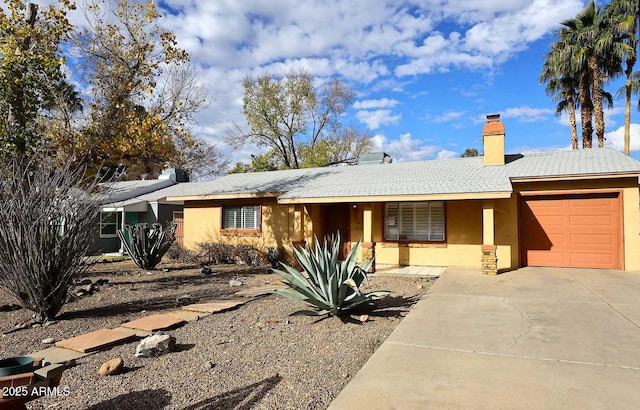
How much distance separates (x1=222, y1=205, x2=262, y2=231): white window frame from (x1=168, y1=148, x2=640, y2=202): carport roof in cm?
70

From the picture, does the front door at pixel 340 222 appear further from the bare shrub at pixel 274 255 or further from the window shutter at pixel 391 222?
the bare shrub at pixel 274 255

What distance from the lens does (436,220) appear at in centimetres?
1276

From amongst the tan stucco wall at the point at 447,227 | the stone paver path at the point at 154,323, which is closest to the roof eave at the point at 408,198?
the tan stucco wall at the point at 447,227

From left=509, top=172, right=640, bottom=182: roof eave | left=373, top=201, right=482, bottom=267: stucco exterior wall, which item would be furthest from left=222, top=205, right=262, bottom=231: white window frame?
left=509, top=172, right=640, bottom=182: roof eave

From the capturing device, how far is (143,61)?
11008mm

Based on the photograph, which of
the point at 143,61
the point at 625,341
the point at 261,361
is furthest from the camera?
the point at 143,61

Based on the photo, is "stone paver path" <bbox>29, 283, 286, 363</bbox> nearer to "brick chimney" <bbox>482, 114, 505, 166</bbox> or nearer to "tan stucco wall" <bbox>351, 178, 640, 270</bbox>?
"tan stucco wall" <bbox>351, 178, 640, 270</bbox>

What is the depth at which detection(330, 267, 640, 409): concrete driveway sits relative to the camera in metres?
3.62

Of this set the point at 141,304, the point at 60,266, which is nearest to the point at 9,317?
the point at 60,266

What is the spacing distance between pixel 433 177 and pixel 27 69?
464 inches

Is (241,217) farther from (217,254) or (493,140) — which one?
(493,140)

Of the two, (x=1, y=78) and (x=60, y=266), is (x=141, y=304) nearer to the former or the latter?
(x=60, y=266)

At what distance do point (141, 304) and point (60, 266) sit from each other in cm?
189

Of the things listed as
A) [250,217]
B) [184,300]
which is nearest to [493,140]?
[250,217]
